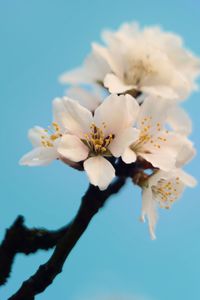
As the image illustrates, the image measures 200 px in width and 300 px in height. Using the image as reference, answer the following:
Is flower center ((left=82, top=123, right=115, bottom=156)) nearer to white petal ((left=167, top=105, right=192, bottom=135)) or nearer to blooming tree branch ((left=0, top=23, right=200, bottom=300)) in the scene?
blooming tree branch ((left=0, top=23, right=200, bottom=300))

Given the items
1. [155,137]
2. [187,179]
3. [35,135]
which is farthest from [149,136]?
[35,135]

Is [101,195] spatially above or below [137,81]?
below

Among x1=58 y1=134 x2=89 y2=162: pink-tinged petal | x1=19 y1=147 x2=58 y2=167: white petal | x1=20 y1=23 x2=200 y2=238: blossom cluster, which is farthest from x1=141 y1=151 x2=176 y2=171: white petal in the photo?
x1=19 y1=147 x2=58 y2=167: white petal

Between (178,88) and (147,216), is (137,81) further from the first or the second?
(147,216)

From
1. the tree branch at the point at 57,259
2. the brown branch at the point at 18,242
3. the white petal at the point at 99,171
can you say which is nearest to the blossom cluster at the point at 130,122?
the white petal at the point at 99,171

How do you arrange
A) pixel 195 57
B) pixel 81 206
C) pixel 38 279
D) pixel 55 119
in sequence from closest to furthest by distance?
1. pixel 38 279
2. pixel 81 206
3. pixel 55 119
4. pixel 195 57

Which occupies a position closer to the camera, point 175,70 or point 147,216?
point 147,216

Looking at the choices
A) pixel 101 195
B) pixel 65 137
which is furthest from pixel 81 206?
pixel 65 137
